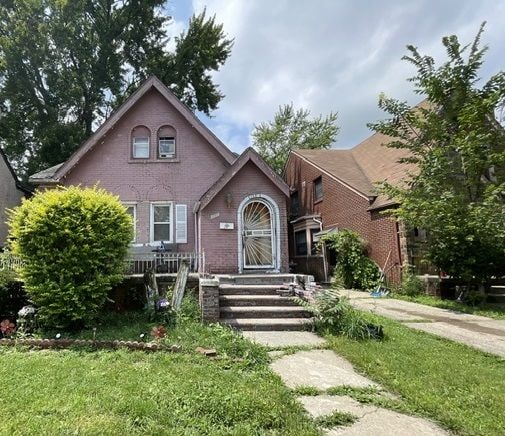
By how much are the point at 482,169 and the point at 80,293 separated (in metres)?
10.9

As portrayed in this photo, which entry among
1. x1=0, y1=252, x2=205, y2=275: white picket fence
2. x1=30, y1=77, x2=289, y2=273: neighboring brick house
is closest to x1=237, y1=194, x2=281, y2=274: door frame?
x1=30, y1=77, x2=289, y2=273: neighboring brick house

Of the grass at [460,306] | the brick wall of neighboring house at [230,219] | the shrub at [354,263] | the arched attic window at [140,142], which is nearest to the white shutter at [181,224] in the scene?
the brick wall of neighboring house at [230,219]

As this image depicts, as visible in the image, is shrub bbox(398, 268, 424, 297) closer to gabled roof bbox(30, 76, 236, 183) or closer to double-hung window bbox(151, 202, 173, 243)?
gabled roof bbox(30, 76, 236, 183)

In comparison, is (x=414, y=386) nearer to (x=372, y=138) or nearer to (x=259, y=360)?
(x=259, y=360)

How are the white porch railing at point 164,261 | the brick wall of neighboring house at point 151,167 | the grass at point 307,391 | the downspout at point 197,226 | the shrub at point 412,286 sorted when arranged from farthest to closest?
the brick wall of neighboring house at point 151,167
the shrub at point 412,286
the downspout at point 197,226
the white porch railing at point 164,261
the grass at point 307,391

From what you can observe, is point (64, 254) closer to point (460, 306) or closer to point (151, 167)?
point (151, 167)

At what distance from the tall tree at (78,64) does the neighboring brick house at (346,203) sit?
11.2 m

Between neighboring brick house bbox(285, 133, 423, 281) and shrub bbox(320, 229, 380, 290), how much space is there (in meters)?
0.44

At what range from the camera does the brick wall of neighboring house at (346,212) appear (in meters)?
14.0

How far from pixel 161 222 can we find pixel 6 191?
31.1ft

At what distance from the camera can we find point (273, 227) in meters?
12.3

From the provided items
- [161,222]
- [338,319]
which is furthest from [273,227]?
[338,319]

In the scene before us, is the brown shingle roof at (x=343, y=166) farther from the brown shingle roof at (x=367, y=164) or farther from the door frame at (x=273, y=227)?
the door frame at (x=273, y=227)

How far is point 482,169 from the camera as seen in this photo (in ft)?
34.7
